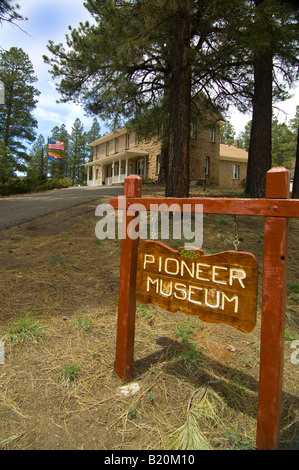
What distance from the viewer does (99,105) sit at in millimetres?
9828

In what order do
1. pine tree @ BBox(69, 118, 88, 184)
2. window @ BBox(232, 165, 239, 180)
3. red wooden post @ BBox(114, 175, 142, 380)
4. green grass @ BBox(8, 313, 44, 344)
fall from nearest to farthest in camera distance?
red wooden post @ BBox(114, 175, 142, 380) → green grass @ BBox(8, 313, 44, 344) → window @ BBox(232, 165, 239, 180) → pine tree @ BBox(69, 118, 88, 184)

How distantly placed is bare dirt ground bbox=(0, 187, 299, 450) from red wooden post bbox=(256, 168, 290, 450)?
0.79 feet

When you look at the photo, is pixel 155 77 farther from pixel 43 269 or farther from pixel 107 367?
pixel 107 367

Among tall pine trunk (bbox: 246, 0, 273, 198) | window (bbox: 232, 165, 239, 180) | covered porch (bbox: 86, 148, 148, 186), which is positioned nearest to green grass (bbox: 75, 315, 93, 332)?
tall pine trunk (bbox: 246, 0, 273, 198)

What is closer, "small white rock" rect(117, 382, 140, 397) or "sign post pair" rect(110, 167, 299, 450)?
"sign post pair" rect(110, 167, 299, 450)

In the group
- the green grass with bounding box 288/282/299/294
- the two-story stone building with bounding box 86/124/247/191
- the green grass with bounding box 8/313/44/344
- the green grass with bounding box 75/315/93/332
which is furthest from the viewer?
the two-story stone building with bounding box 86/124/247/191

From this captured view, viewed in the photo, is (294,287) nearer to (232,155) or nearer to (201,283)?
(201,283)

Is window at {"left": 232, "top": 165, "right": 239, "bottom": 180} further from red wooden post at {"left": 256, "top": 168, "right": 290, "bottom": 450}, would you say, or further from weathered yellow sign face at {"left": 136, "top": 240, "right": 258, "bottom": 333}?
red wooden post at {"left": 256, "top": 168, "right": 290, "bottom": 450}

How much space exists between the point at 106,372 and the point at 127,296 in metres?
0.63

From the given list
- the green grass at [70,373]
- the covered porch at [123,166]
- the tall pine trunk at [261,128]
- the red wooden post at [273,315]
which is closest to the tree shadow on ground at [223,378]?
the red wooden post at [273,315]

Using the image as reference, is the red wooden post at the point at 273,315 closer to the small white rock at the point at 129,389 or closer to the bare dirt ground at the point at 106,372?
the bare dirt ground at the point at 106,372

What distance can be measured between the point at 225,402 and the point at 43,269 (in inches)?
109

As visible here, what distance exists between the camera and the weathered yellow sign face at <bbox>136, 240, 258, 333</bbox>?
1.67m

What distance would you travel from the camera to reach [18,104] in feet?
108
